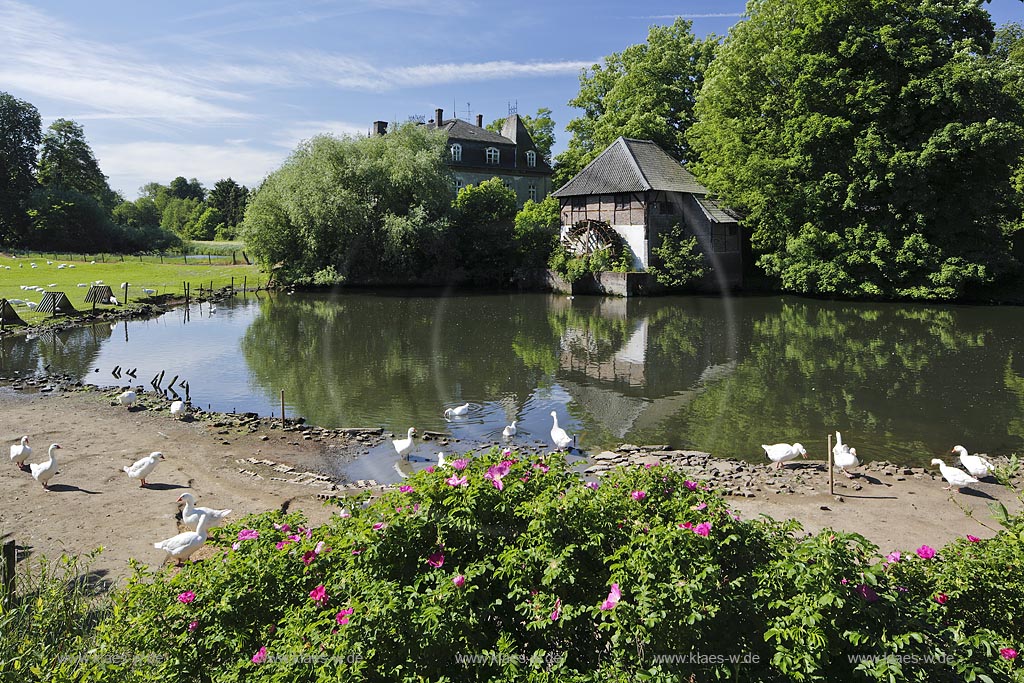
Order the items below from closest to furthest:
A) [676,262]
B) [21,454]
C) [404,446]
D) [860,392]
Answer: [21,454] → [404,446] → [860,392] → [676,262]

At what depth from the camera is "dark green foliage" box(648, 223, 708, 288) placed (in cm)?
4600

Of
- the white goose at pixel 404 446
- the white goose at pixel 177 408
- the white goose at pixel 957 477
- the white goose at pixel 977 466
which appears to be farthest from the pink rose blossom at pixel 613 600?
the white goose at pixel 177 408

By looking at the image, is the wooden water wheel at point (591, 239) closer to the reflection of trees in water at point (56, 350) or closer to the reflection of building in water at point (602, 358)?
the reflection of building in water at point (602, 358)

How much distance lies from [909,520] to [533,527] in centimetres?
824

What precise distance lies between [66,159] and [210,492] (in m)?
87.8

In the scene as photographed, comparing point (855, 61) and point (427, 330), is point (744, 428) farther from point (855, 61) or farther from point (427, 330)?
point (855, 61)

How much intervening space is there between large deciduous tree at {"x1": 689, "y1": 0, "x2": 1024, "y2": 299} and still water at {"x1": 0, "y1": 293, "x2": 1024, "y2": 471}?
3.32 m

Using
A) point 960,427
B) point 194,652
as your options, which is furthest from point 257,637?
point 960,427

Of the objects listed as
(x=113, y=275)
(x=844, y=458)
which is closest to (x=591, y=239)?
(x=113, y=275)

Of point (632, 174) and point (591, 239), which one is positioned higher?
point (632, 174)

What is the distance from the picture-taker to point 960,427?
1644 cm

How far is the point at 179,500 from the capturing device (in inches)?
450

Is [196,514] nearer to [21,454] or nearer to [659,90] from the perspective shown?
[21,454]

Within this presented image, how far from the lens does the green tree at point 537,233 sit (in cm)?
5250
